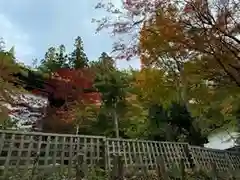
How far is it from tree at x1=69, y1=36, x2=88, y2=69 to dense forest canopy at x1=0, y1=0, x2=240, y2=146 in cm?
5

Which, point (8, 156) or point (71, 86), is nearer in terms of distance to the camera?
point (8, 156)

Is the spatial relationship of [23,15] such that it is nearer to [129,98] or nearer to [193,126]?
[129,98]

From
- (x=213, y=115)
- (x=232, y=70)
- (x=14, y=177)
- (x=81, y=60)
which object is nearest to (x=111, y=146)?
(x=14, y=177)

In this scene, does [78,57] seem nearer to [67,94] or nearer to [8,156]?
[67,94]

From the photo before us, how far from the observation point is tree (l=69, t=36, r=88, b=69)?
46.6 feet

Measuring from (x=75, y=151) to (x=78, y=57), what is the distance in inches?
386

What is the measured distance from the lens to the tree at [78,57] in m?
14.2

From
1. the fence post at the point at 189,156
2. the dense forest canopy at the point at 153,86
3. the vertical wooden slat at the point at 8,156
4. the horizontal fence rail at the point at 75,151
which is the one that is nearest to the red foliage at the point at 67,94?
the dense forest canopy at the point at 153,86

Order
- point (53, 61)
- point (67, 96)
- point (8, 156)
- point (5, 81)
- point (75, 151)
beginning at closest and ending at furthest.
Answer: point (8, 156) < point (75, 151) < point (5, 81) < point (67, 96) < point (53, 61)

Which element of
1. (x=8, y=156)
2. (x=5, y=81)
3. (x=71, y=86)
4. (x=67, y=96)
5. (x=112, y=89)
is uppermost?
(x=71, y=86)

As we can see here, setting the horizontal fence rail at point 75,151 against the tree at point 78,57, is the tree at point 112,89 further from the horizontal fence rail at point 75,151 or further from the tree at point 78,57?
the horizontal fence rail at point 75,151

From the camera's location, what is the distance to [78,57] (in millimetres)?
14648

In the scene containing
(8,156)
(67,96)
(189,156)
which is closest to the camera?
(8,156)

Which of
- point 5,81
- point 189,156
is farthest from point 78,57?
point 189,156
